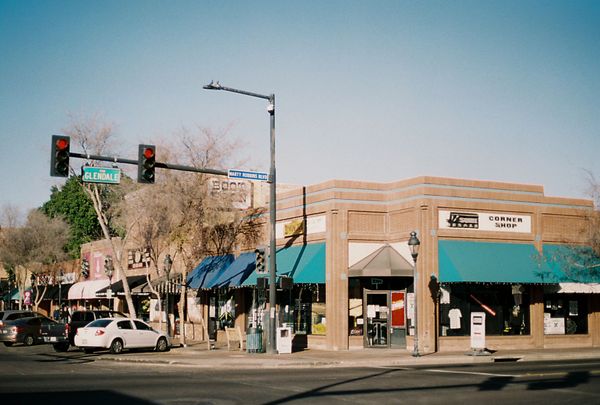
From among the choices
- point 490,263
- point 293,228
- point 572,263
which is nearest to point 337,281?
point 293,228

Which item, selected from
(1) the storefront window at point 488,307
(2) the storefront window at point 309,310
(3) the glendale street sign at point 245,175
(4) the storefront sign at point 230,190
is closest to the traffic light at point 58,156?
(3) the glendale street sign at point 245,175

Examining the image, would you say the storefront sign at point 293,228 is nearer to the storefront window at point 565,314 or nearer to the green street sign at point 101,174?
the storefront window at point 565,314

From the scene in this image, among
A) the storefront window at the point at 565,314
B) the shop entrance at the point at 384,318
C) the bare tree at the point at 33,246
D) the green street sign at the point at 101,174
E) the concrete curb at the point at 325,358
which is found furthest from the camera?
the bare tree at the point at 33,246

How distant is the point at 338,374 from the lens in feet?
73.0

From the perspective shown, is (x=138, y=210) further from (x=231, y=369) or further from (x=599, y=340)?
(x=599, y=340)

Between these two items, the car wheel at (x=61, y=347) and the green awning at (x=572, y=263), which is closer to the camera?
the car wheel at (x=61, y=347)

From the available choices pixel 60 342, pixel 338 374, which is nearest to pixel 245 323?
pixel 60 342

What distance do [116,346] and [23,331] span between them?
11.4 meters

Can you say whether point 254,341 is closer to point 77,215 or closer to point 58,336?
point 58,336

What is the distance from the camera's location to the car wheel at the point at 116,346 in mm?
31672

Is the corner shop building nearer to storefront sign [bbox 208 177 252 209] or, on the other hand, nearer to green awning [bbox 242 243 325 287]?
green awning [bbox 242 243 325 287]

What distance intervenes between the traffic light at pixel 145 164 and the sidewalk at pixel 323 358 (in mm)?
7249

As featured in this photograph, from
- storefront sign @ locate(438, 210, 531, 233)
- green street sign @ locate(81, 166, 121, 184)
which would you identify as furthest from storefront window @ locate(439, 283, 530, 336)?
green street sign @ locate(81, 166, 121, 184)

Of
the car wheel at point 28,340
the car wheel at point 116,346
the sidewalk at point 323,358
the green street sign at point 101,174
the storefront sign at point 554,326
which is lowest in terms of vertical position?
the car wheel at point 28,340
